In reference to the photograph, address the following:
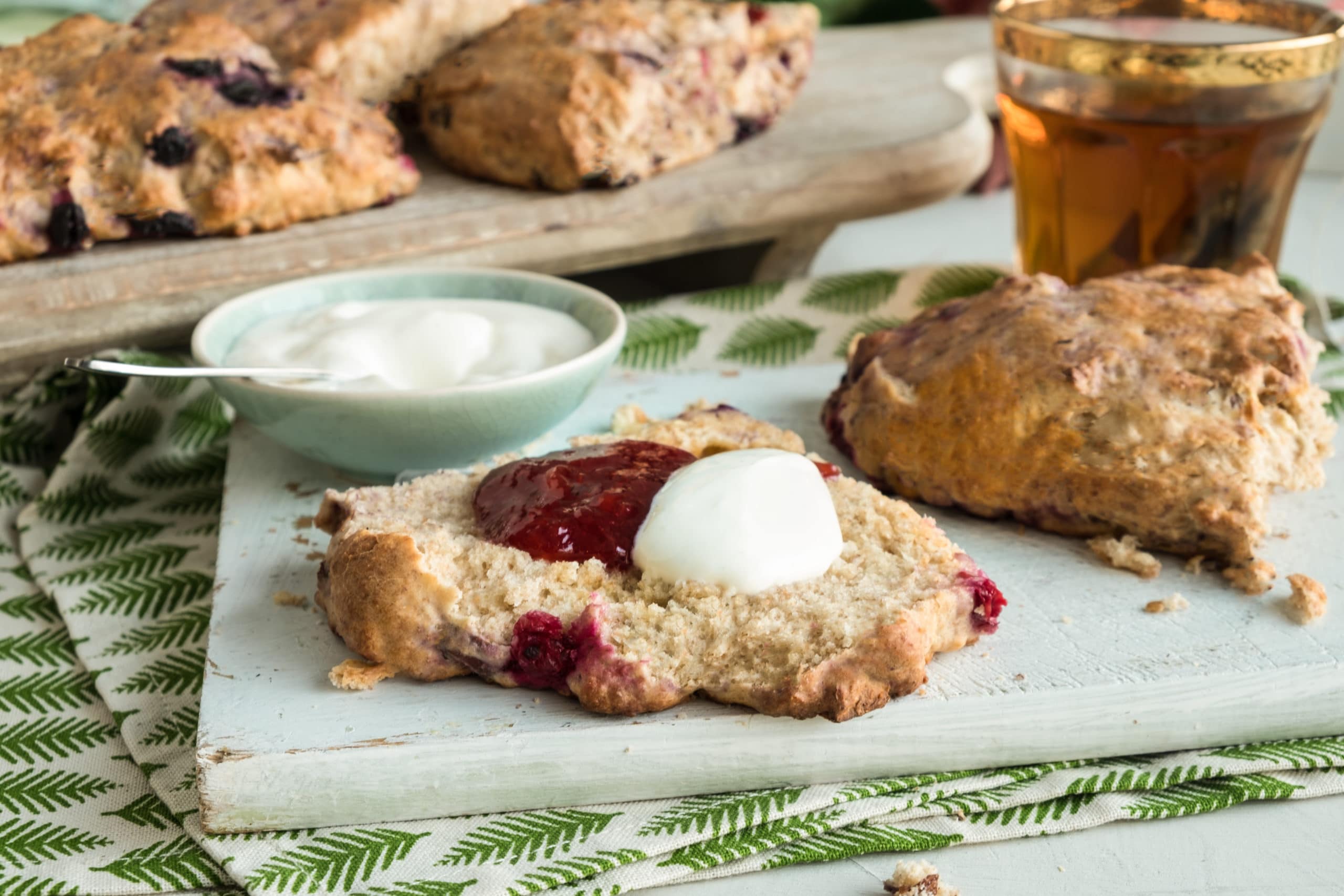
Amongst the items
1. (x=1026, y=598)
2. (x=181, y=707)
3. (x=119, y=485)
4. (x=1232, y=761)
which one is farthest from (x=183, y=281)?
(x=1232, y=761)

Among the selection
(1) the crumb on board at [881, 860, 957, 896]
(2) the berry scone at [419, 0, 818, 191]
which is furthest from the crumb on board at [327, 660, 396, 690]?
(2) the berry scone at [419, 0, 818, 191]

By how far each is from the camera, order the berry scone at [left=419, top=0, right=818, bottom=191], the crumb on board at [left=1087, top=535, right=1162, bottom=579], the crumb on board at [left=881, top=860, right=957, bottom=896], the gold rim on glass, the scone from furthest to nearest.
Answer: the scone, the berry scone at [left=419, top=0, right=818, bottom=191], the gold rim on glass, the crumb on board at [left=1087, top=535, right=1162, bottom=579], the crumb on board at [left=881, top=860, right=957, bottom=896]

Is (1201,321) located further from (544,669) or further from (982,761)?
(544,669)

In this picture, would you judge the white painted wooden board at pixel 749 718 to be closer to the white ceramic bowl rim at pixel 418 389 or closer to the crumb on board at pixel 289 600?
the crumb on board at pixel 289 600

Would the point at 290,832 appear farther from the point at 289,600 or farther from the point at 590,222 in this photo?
the point at 590,222

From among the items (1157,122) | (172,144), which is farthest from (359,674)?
(1157,122)

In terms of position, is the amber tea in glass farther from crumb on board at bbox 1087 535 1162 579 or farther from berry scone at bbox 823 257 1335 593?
crumb on board at bbox 1087 535 1162 579

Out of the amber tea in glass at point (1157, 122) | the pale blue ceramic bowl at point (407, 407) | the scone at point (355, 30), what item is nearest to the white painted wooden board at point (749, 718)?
the pale blue ceramic bowl at point (407, 407)
